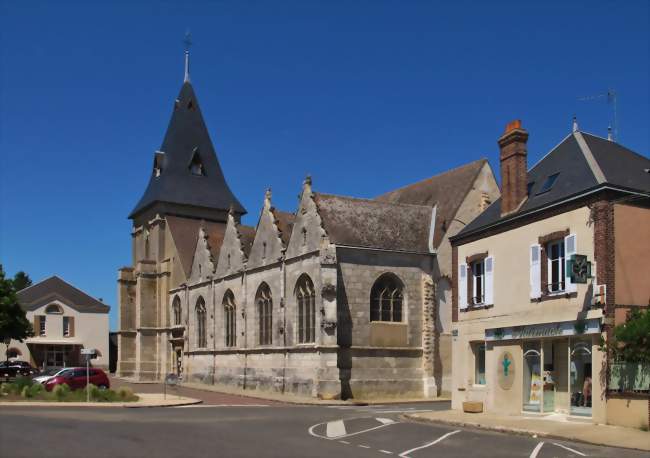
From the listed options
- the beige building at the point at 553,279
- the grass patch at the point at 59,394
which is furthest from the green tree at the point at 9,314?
the beige building at the point at 553,279

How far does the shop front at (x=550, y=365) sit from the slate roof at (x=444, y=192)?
1386cm

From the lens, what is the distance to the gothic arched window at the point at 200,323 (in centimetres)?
4844

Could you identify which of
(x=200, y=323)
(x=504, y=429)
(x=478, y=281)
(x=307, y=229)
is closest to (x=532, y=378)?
(x=504, y=429)

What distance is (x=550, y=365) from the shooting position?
21.9 m

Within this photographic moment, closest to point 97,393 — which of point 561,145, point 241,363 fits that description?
point 241,363

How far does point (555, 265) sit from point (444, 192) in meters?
18.2

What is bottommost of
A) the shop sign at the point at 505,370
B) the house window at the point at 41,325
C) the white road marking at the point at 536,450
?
the house window at the point at 41,325

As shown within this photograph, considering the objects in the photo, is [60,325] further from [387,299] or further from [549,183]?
[549,183]

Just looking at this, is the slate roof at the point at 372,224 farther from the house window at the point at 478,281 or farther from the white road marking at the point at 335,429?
the white road marking at the point at 335,429

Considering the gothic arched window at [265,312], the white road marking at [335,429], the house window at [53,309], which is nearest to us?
the white road marking at [335,429]

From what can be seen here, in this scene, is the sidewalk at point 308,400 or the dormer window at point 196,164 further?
the dormer window at point 196,164

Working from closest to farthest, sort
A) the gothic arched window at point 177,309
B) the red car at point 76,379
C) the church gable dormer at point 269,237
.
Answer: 1. the red car at point 76,379
2. the church gable dormer at point 269,237
3. the gothic arched window at point 177,309

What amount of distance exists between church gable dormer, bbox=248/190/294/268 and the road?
1621 cm

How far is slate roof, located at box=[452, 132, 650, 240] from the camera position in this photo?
2084 centimetres
